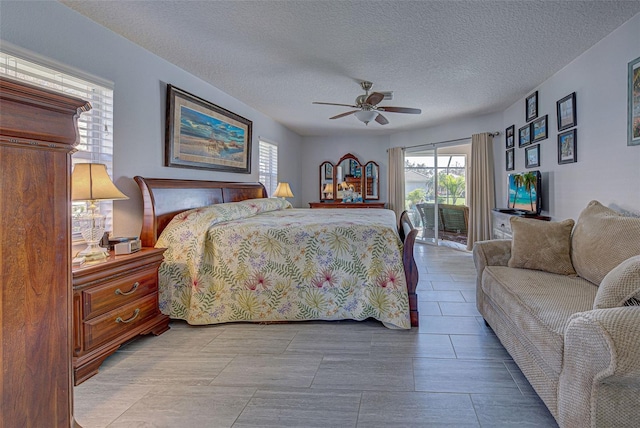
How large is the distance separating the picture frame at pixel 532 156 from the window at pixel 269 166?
154 inches

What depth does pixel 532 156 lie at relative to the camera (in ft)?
14.3

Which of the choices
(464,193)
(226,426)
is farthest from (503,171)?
(226,426)

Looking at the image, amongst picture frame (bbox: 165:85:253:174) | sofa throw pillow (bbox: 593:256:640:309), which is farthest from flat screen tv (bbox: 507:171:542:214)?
picture frame (bbox: 165:85:253:174)

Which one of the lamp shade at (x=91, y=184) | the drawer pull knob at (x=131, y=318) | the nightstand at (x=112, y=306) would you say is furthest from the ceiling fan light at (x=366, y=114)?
the drawer pull knob at (x=131, y=318)

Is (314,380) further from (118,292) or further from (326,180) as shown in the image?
(326,180)

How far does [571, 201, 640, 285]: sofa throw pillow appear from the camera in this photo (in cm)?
187

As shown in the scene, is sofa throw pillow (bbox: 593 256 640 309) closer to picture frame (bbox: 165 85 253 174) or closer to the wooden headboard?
the wooden headboard

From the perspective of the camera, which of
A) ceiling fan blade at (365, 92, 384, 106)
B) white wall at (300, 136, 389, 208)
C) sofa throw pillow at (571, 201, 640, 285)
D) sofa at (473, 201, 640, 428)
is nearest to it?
sofa at (473, 201, 640, 428)

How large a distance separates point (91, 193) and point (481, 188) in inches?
219

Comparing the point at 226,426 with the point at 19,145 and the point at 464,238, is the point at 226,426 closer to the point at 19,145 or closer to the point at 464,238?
the point at 19,145

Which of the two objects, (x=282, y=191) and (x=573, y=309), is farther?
(x=282, y=191)

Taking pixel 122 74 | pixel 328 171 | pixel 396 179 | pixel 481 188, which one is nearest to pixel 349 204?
pixel 328 171

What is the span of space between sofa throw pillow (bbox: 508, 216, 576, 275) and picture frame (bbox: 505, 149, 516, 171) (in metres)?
2.94

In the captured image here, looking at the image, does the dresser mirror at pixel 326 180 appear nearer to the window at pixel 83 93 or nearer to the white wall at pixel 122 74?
the white wall at pixel 122 74
